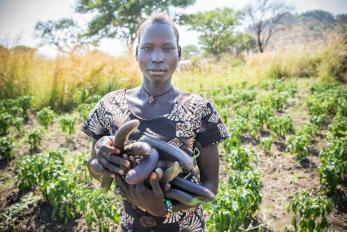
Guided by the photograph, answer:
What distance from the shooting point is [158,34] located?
1.66 metres

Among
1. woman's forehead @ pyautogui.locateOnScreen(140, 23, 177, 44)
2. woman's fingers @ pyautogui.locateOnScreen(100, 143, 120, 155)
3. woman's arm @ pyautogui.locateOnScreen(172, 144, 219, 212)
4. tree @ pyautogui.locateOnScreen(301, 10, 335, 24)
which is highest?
tree @ pyautogui.locateOnScreen(301, 10, 335, 24)

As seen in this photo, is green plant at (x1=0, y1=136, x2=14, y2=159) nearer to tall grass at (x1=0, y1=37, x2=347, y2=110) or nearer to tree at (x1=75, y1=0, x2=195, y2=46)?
tall grass at (x1=0, y1=37, x2=347, y2=110)

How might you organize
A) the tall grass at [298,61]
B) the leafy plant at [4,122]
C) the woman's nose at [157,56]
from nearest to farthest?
1. the woman's nose at [157,56]
2. the leafy plant at [4,122]
3. the tall grass at [298,61]

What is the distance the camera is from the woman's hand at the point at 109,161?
1275 millimetres

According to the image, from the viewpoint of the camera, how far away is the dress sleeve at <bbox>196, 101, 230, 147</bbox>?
1.72m

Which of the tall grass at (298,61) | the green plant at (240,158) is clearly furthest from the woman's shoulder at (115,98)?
the tall grass at (298,61)

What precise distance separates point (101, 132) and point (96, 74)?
26.5ft

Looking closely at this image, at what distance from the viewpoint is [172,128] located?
166 centimetres

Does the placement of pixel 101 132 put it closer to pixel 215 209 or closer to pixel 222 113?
pixel 215 209

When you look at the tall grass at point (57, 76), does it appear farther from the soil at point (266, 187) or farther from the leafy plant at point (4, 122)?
the soil at point (266, 187)

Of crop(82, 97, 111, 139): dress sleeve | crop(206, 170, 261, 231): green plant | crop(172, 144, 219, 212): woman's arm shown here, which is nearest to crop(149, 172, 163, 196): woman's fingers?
crop(172, 144, 219, 212): woman's arm

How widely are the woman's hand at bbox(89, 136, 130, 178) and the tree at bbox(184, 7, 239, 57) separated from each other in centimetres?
3319

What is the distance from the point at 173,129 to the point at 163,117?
0.29ft

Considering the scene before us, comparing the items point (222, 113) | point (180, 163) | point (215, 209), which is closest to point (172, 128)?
point (180, 163)
